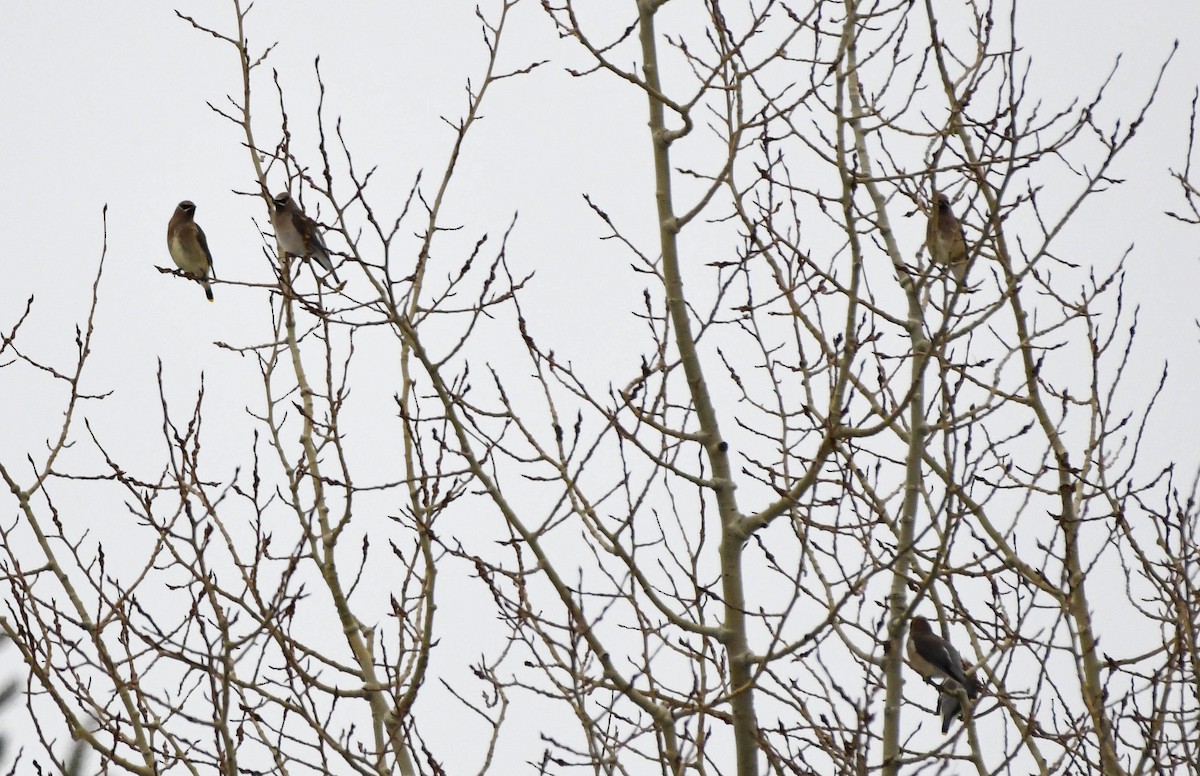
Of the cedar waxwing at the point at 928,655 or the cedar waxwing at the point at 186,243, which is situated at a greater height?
the cedar waxwing at the point at 186,243

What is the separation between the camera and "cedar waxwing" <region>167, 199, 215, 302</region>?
8852mm

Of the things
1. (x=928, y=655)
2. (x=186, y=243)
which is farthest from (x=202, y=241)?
(x=928, y=655)

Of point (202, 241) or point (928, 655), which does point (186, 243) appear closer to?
point (202, 241)

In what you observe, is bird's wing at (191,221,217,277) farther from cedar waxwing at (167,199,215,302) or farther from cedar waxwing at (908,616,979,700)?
cedar waxwing at (908,616,979,700)

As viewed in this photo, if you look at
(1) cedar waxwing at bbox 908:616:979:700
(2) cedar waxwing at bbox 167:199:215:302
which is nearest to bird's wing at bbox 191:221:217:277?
(2) cedar waxwing at bbox 167:199:215:302

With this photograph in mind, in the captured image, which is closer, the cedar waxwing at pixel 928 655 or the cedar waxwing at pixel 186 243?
the cedar waxwing at pixel 928 655

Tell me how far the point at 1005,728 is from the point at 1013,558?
3.33 feet

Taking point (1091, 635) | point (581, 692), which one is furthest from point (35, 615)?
point (1091, 635)

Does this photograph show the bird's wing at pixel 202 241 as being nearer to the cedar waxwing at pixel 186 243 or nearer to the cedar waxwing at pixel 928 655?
the cedar waxwing at pixel 186 243

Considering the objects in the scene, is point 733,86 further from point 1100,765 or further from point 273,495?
point 1100,765

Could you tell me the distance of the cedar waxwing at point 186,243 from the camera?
8.85 m

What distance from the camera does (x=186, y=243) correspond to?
29.1 ft

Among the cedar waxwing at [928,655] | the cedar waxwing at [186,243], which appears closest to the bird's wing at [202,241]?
the cedar waxwing at [186,243]

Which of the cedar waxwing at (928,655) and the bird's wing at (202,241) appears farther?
the bird's wing at (202,241)
